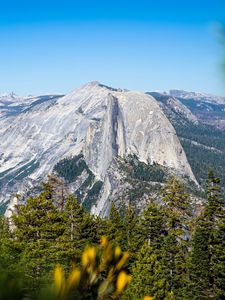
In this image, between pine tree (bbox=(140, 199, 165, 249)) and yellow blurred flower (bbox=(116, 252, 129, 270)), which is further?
pine tree (bbox=(140, 199, 165, 249))

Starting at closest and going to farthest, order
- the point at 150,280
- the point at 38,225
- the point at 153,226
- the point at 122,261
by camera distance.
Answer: the point at 122,261 → the point at 150,280 → the point at 38,225 → the point at 153,226

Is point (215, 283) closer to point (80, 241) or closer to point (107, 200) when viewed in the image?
point (80, 241)

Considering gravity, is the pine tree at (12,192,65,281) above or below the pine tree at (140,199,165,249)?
above

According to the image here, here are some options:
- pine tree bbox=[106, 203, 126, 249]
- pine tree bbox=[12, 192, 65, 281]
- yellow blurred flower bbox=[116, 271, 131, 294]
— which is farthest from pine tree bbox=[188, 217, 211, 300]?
yellow blurred flower bbox=[116, 271, 131, 294]

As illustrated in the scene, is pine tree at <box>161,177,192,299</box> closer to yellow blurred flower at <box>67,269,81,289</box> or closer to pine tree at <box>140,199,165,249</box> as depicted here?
pine tree at <box>140,199,165,249</box>

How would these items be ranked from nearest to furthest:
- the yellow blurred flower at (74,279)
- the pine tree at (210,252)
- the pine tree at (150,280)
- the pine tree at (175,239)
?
the yellow blurred flower at (74,279) → the pine tree at (150,280) → the pine tree at (210,252) → the pine tree at (175,239)

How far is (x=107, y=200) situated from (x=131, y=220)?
13451cm

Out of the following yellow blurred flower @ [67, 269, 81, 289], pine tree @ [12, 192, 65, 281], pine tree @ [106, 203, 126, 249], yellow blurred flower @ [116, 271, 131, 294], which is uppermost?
yellow blurred flower @ [67, 269, 81, 289]

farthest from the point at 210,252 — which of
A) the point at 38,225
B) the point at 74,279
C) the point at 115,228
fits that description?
the point at 74,279

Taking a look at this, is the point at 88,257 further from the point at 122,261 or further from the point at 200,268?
the point at 200,268

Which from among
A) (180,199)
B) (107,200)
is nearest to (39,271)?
(180,199)

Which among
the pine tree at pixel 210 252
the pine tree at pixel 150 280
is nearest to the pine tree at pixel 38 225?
the pine tree at pixel 150 280

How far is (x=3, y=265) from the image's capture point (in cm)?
233

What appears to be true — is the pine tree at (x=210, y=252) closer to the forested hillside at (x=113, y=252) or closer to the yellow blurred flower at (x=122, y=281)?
the forested hillside at (x=113, y=252)
